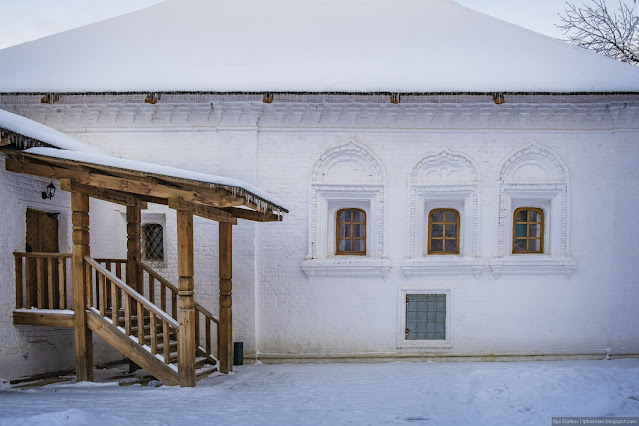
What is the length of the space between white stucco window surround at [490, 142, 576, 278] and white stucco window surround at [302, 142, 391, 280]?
2363mm

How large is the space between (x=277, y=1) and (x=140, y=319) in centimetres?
852

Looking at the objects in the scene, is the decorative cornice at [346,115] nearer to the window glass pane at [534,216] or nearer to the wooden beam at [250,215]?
the window glass pane at [534,216]

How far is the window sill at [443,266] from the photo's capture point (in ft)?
29.2

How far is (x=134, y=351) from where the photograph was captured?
6.68 m

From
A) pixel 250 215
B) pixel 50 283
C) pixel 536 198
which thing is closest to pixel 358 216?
pixel 250 215

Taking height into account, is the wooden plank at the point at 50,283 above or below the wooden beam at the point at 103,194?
below

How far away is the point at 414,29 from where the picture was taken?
10539 millimetres

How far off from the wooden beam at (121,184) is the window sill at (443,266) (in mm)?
4098

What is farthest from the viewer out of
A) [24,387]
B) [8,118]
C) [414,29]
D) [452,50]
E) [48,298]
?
[414,29]

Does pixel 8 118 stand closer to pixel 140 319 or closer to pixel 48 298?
pixel 48 298

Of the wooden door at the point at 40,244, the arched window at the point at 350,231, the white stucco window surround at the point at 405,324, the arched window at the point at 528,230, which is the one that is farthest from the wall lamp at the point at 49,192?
the arched window at the point at 528,230

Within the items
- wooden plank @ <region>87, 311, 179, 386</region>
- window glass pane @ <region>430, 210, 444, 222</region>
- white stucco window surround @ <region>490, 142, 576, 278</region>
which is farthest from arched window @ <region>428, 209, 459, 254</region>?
wooden plank @ <region>87, 311, 179, 386</region>

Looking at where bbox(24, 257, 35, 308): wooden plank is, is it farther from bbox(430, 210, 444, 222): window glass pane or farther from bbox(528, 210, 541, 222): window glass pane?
bbox(528, 210, 541, 222): window glass pane

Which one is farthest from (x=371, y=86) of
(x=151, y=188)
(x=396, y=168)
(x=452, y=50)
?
(x=151, y=188)
